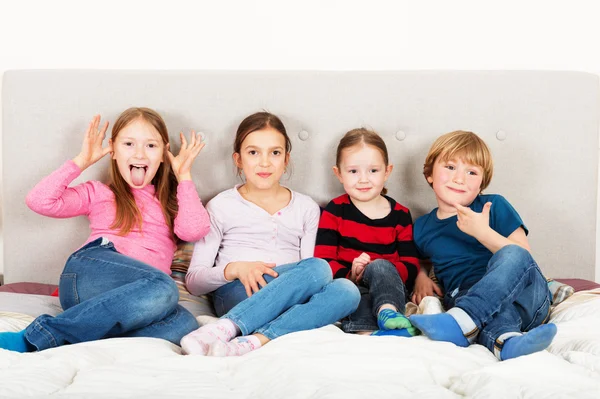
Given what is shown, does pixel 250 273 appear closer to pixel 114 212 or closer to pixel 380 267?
pixel 380 267

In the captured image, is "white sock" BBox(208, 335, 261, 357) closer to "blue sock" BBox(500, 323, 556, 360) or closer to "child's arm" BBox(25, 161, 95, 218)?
"blue sock" BBox(500, 323, 556, 360)

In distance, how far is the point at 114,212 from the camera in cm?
196

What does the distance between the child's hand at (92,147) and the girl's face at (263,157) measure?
1.32ft

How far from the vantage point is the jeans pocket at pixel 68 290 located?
1.69 m

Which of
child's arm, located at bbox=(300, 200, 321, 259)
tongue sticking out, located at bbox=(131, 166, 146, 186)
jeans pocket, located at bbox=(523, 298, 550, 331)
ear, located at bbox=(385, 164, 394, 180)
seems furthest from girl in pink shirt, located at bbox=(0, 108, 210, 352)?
jeans pocket, located at bbox=(523, 298, 550, 331)

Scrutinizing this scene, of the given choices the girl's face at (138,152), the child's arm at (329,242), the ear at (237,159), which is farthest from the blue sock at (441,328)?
the girl's face at (138,152)

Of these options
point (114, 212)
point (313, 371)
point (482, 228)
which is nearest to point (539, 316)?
point (482, 228)

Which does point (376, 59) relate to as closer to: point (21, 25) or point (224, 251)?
point (224, 251)

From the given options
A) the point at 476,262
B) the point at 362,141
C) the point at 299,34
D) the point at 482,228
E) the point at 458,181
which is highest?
the point at 299,34

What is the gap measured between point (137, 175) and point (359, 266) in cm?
68

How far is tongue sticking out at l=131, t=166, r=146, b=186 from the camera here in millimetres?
1961

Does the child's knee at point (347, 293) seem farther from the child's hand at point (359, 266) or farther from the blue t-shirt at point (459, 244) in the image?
the blue t-shirt at point (459, 244)

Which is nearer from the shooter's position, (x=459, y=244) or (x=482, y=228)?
(x=482, y=228)

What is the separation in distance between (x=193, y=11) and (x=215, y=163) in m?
0.58
